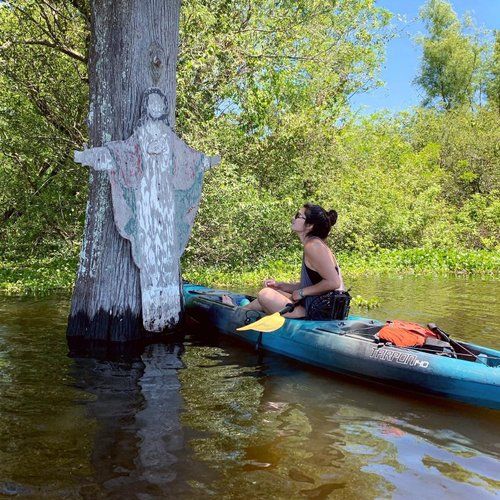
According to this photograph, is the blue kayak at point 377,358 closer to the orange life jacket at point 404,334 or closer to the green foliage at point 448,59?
the orange life jacket at point 404,334

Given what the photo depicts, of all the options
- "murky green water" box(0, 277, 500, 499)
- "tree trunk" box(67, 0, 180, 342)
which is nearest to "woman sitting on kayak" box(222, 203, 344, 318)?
"murky green water" box(0, 277, 500, 499)

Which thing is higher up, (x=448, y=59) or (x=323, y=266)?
(x=448, y=59)

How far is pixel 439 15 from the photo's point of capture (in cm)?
3831

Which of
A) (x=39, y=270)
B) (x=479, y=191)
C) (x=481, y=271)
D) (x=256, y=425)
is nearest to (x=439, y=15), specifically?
(x=479, y=191)

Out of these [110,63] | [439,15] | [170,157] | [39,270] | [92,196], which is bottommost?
[39,270]

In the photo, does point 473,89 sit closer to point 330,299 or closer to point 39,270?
point 39,270

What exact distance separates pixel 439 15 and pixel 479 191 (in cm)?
1852

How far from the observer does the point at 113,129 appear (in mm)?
6805

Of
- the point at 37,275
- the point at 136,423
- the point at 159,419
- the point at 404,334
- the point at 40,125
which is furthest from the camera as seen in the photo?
the point at 37,275

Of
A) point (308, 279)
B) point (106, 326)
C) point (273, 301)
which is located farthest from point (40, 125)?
point (308, 279)

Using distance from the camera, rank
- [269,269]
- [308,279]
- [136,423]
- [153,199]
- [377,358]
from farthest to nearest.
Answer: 1. [269,269]
2. [153,199]
3. [308,279]
4. [377,358]
5. [136,423]

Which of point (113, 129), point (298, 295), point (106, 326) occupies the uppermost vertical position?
point (113, 129)

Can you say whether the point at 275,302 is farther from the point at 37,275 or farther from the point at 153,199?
the point at 37,275

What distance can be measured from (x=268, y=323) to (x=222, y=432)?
7.02 feet
